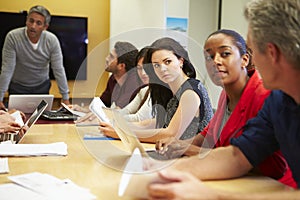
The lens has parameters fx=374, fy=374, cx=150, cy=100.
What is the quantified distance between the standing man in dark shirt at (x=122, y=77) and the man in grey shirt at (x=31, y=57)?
0.54m

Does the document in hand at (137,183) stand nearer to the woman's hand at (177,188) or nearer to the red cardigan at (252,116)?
the woman's hand at (177,188)

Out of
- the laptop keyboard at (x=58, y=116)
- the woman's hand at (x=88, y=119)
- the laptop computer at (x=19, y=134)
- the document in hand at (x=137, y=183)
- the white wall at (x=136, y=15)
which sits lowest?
the laptop keyboard at (x=58, y=116)

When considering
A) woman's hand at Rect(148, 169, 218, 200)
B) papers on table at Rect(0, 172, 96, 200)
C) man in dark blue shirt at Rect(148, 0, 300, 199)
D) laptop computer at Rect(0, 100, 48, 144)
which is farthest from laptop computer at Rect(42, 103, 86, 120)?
woman's hand at Rect(148, 169, 218, 200)

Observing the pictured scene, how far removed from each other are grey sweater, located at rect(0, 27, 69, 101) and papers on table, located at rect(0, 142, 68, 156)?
1836mm

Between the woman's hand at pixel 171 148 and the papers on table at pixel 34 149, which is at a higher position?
the woman's hand at pixel 171 148

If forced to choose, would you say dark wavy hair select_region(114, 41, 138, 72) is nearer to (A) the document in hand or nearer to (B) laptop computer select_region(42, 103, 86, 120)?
(B) laptop computer select_region(42, 103, 86, 120)

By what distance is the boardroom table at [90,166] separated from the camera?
0.98m

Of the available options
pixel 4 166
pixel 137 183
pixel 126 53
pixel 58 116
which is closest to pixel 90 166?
pixel 4 166

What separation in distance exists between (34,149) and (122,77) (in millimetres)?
1428

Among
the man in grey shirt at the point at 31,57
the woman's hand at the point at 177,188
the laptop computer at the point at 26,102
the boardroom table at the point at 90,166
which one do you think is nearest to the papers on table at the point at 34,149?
the boardroom table at the point at 90,166

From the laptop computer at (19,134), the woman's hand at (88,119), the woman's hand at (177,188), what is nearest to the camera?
the woman's hand at (177,188)

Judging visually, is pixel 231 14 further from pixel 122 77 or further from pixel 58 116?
pixel 58 116

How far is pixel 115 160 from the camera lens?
130cm

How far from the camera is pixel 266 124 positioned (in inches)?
40.9
